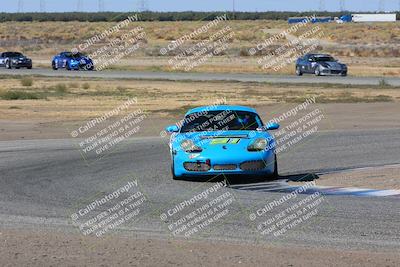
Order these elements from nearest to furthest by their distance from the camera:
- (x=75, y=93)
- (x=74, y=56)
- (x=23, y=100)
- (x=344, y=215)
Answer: (x=344, y=215) → (x=23, y=100) → (x=75, y=93) → (x=74, y=56)

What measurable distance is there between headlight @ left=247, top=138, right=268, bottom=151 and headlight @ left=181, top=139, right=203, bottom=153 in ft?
2.74

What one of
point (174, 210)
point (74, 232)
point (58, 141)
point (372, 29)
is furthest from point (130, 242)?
point (372, 29)

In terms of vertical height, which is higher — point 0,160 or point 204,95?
point 0,160

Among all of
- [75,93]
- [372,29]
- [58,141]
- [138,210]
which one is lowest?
[372,29]

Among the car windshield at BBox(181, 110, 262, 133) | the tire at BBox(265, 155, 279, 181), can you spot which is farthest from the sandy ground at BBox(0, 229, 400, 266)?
the car windshield at BBox(181, 110, 262, 133)

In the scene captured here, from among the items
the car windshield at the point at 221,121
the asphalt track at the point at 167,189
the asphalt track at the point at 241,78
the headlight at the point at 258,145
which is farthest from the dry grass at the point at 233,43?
the headlight at the point at 258,145

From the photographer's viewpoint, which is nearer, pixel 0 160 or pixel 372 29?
pixel 0 160

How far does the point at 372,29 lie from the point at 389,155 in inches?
4141

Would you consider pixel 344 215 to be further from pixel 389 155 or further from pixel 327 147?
pixel 327 147

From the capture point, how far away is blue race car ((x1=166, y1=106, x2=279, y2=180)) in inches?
Result: 628

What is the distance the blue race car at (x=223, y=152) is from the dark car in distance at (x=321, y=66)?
131 feet

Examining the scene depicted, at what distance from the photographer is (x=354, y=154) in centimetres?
2097

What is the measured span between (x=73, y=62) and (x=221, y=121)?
50.6 meters

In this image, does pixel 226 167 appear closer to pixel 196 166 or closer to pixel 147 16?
pixel 196 166
